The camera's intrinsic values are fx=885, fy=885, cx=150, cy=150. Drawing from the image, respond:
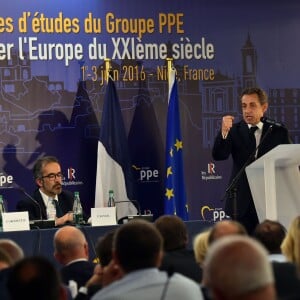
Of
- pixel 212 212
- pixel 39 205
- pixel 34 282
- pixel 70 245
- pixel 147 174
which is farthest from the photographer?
pixel 212 212

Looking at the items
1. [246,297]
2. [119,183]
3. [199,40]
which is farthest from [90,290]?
[199,40]

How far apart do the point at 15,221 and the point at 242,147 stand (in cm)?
196

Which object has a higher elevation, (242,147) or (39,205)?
(242,147)

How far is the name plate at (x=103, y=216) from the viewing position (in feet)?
21.9

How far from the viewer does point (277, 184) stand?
6504 millimetres

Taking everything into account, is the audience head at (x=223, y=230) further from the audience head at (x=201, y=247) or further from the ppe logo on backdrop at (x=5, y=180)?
the ppe logo on backdrop at (x=5, y=180)

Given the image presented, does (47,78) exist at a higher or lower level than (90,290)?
higher

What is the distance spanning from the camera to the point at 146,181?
8.83 m

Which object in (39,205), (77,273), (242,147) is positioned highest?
(242,147)

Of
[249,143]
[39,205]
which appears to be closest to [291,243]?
[249,143]

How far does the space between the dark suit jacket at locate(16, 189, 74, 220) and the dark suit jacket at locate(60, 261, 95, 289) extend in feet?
7.45

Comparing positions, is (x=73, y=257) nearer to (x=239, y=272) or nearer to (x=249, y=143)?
(x=239, y=272)

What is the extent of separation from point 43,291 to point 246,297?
693mm

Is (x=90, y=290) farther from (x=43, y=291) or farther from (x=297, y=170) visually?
(x=297, y=170)
